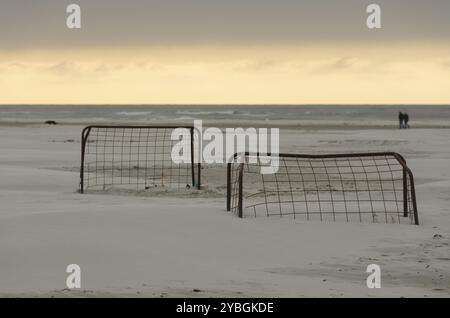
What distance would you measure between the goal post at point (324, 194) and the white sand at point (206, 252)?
0.50 m

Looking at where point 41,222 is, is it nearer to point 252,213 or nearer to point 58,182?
point 252,213

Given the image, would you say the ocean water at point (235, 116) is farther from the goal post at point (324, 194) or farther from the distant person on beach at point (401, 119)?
the goal post at point (324, 194)

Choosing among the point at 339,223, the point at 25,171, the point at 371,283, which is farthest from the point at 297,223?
the point at 25,171

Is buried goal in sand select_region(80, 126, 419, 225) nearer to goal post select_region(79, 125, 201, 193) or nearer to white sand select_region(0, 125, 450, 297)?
goal post select_region(79, 125, 201, 193)

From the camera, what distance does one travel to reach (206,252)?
10.6m

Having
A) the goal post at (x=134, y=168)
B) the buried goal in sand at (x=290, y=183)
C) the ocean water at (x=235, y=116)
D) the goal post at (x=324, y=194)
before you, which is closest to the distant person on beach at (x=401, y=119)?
the ocean water at (x=235, y=116)

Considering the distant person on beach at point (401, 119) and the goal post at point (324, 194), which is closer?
the goal post at point (324, 194)

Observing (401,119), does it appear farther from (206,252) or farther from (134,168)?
(206,252)

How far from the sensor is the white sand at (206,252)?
8.71 metres

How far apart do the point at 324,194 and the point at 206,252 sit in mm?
7295

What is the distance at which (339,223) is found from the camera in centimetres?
1291

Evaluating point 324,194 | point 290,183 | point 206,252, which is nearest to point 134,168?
point 290,183

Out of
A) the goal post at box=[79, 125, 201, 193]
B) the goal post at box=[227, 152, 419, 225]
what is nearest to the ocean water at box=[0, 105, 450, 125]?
the goal post at box=[79, 125, 201, 193]

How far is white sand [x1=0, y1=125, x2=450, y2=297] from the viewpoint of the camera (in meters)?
8.71
